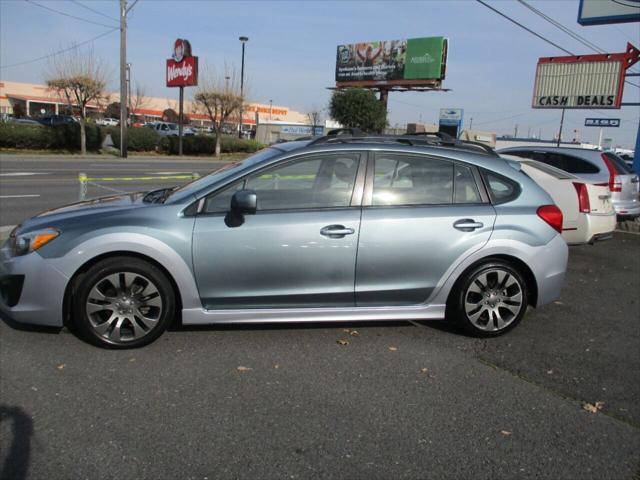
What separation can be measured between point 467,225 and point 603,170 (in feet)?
21.5

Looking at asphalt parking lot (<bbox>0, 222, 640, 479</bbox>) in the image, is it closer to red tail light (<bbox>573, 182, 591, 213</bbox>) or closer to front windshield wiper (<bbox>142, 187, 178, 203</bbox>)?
front windshield wiper (<bbox>142, 187, 178, 203</bbox>)

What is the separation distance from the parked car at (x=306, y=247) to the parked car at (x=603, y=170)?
582 cm

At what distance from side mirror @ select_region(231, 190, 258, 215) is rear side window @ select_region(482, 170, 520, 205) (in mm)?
2047

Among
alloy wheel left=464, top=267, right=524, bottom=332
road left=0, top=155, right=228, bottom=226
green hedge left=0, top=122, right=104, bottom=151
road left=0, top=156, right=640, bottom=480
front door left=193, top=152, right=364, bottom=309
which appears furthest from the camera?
green hedge left=0, top=122, right=104, bottom=151

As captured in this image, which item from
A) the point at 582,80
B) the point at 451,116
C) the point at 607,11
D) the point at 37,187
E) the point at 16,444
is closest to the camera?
the point at 16,444

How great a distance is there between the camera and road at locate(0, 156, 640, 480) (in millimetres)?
2787

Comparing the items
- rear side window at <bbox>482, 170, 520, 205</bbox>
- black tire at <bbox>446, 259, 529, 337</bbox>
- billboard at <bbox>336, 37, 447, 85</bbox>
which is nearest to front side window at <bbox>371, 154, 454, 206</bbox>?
rear side window at <bbox>482, 170, 520, 205</bbox>

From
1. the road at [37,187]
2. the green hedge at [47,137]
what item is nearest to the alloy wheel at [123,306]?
the road at [37,187]

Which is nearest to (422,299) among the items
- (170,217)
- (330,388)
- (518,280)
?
(518,280)

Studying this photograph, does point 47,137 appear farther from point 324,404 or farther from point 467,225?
point 324,404

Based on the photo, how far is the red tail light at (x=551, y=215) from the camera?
466 centimetres

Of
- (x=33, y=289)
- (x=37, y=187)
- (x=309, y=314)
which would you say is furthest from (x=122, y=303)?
(x=37, y=187)

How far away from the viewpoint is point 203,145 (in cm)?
3778

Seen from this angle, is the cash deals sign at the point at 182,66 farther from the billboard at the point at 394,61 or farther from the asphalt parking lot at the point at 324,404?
the asphalt parking lot at the point at 324,404
